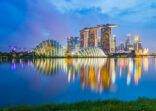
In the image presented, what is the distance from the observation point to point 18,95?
26203 millimetres

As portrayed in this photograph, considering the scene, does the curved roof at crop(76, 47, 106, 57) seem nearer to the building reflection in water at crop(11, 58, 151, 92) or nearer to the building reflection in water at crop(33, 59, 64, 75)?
the building reflection in water at crop(33, 59, 64, 75)

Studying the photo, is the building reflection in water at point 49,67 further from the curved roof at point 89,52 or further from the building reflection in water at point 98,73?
the curved roof at point 89,52

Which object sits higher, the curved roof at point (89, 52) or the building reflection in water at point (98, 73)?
the curved roof at point (89, 52)

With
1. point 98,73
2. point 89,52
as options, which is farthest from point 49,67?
point 89,52

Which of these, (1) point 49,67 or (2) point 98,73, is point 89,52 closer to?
(1) point 49,67

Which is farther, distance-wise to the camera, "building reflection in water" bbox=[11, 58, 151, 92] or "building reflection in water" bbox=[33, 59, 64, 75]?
"building reflection in water" bbox=[33, 59, 64, 75]

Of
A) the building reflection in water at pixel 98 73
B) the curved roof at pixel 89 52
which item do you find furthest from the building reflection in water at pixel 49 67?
the curved roof at pixel 89 52

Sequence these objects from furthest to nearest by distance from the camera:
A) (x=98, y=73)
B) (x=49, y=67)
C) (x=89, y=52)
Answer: (x=89, y=52)
(x=49, y=67)
(x=98, y=73)

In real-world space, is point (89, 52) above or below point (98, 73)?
above

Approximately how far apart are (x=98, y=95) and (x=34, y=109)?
12.9 meters

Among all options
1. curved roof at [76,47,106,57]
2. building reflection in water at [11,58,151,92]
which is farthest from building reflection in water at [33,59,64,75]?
curved roof at [76,47,106,57]

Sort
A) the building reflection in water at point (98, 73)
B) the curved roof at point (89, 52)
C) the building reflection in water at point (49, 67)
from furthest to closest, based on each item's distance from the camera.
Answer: the curved roof at point (89, 52) < the building reflection in water at point (49, 67) < the building reflection in water at point (98, 73)

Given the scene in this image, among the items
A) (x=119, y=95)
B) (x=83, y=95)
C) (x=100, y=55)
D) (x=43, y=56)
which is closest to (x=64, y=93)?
(x=83, y=95)

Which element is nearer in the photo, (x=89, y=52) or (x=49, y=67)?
(x=49, y=67)
